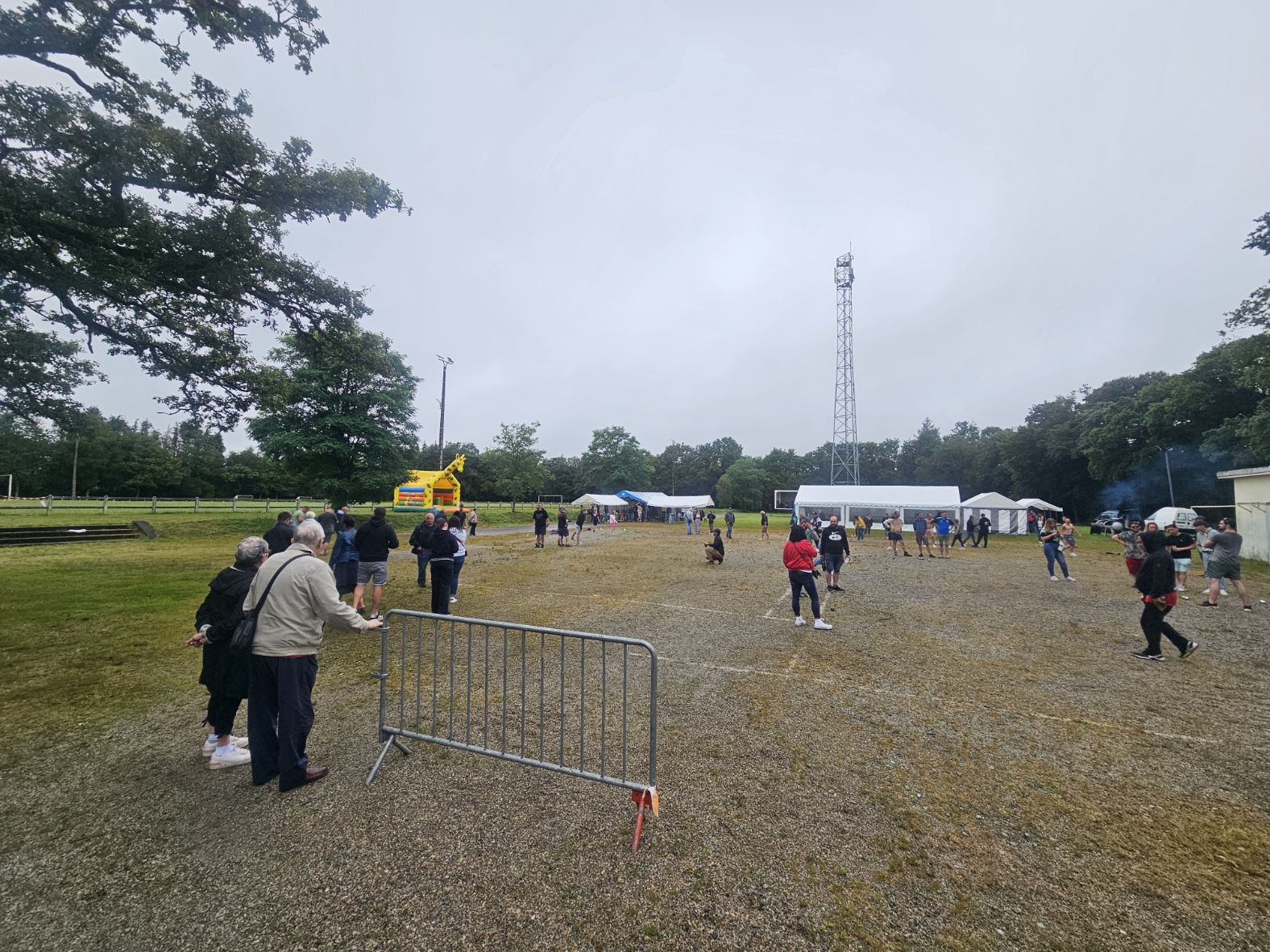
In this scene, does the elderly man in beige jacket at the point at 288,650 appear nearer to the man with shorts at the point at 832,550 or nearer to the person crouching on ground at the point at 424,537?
the person crouching on ground at the point at 424,537

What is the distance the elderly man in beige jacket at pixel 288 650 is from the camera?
11.0 feet

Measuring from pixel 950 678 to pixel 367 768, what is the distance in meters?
6.02

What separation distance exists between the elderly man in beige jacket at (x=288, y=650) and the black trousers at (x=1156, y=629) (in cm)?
914

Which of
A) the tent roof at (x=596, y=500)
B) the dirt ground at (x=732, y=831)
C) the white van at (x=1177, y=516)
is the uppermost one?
the tent roof at (x=596, y=500)

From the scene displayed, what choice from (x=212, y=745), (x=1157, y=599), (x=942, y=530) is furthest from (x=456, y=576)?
(x=942, y=530)

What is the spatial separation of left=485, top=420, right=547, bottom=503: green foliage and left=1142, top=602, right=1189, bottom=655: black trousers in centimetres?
3837

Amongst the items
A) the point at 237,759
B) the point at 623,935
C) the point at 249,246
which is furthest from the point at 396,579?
the point at 623,935

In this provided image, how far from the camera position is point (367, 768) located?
3.76 metres

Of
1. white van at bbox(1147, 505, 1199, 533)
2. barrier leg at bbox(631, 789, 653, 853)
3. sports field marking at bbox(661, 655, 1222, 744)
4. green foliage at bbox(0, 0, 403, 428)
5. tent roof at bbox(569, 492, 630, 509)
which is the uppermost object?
green foliage at bbox(0, 0, 403, 428)

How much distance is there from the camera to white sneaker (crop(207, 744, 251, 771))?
3.74 metres

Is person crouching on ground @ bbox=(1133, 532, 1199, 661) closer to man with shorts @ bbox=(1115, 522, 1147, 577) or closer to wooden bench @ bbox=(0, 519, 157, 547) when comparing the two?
man with shorts @ bbox=(1115, 522, 1147, 577)

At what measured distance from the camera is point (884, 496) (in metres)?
33.3

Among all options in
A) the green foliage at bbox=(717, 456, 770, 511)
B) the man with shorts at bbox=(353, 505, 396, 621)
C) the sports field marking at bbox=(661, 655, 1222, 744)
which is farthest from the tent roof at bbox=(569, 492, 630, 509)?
the sports field marking at bbox=(661, 655, 1222, 744)

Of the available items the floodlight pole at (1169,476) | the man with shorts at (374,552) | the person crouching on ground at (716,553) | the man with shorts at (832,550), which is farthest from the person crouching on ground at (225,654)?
the floodlight pole at (1169,476)
